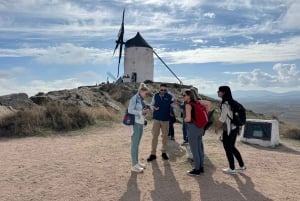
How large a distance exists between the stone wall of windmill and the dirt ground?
27492 mm

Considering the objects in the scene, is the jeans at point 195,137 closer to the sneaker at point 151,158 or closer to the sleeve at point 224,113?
the sleeve at point 224,113

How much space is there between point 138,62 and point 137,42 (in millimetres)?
2327

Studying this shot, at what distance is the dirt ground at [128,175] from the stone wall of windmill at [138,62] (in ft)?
90.2

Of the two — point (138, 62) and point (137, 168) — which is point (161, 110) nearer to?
point (137, 168)

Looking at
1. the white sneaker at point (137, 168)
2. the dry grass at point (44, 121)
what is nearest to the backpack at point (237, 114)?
the white sneaker at point (137, 168)

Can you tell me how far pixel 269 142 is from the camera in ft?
37.3

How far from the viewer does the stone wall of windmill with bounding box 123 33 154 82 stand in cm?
3831

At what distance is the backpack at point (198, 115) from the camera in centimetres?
714

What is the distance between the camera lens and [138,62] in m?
38.4

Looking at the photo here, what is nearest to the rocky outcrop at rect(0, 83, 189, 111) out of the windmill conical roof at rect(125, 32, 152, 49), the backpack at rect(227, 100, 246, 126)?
the backpack at rect(227, 100, 246, 126)

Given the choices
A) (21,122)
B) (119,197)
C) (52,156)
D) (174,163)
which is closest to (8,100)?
(21,122)

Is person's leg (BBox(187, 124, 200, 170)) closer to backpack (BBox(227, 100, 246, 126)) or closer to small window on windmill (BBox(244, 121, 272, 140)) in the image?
backpack (BBox(227, 100, 246, 126))

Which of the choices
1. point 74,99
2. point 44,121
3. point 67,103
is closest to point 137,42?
point 74,99

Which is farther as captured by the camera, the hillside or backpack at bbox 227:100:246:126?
the hillside
